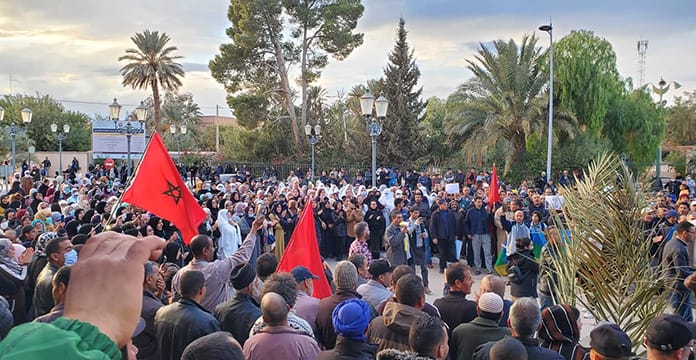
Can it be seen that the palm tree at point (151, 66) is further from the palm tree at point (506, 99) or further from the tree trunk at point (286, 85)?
the palm tree at point (506, 99)

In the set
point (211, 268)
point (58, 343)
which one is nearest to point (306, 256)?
point (211, 268)

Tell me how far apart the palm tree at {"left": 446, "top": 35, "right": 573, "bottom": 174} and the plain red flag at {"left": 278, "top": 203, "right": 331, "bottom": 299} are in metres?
23.2

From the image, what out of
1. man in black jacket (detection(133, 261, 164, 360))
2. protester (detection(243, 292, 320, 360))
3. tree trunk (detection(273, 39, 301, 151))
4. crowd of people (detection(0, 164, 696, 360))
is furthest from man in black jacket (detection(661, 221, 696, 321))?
tree trunk (detection(273, 39, 301, 151))

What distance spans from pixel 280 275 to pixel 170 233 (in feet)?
22.2

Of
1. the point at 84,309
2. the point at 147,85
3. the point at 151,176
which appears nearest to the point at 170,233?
the point at 151,176

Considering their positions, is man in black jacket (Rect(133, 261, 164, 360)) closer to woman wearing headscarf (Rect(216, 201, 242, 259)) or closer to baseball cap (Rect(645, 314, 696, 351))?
baseball cap (Rect(645, 314, 696, 351))

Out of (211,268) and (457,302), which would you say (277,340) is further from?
(457,302)

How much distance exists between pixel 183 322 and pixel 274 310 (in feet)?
2.52

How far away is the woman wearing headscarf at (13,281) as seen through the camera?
240 inches

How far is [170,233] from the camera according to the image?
1105 cm

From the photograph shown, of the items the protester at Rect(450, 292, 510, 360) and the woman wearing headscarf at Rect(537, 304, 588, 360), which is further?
the protester at Rect(450, 292, 510, 360)

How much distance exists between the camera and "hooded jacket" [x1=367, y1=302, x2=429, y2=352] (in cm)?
446

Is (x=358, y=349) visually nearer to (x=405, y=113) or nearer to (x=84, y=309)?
(x=84, y=309)

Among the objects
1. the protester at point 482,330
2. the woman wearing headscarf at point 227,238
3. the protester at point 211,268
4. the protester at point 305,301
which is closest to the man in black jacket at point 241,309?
the protester at point 305,301
